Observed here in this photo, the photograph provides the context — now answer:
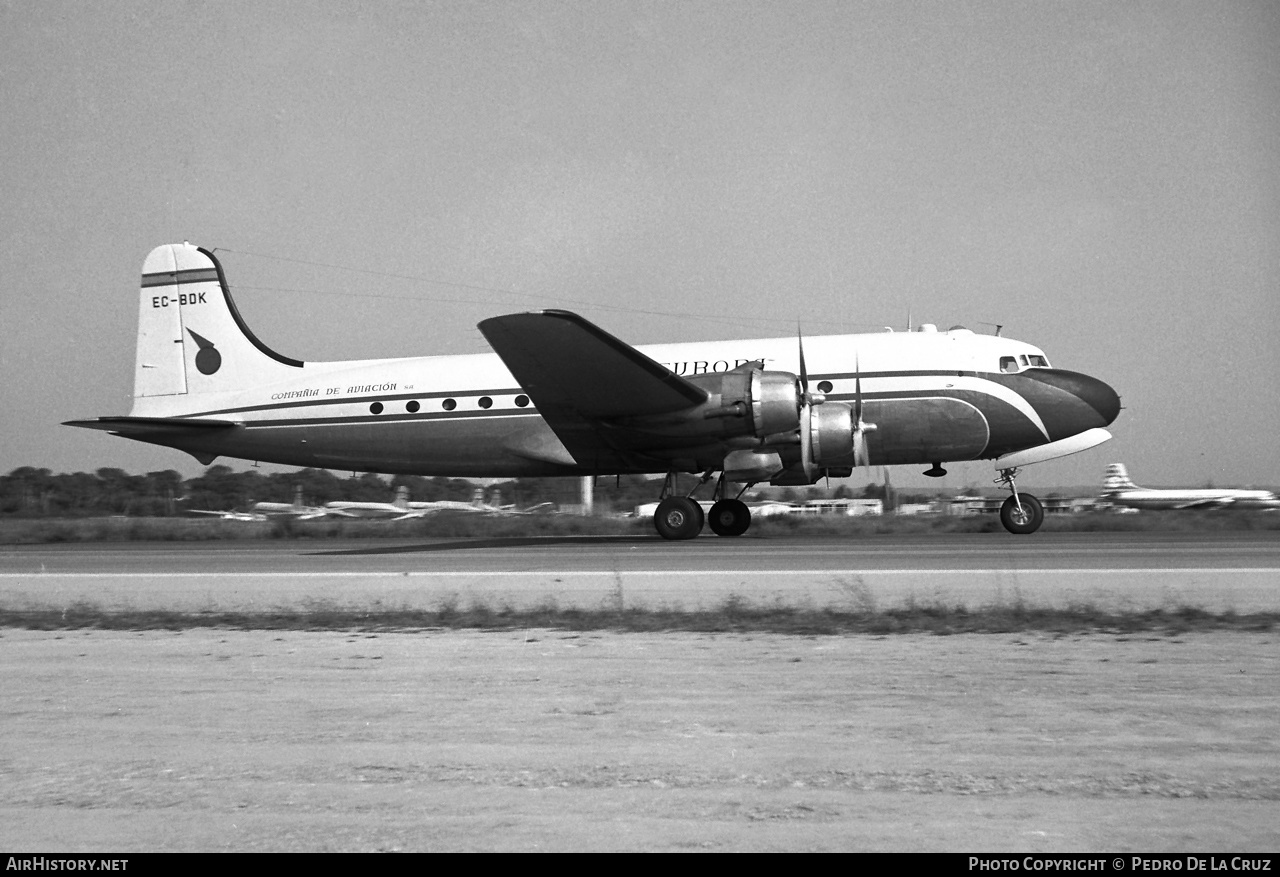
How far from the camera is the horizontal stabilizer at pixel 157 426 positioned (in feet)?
70.4

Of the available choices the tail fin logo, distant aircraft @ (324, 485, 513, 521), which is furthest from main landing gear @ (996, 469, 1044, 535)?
distant aircraft @ (324, 485, 513, 521)

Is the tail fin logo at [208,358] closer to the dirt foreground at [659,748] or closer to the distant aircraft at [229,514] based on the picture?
the distant aircraft at [229,514]

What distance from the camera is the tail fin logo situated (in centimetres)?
2361

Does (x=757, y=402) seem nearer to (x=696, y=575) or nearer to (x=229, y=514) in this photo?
(x=696, y=575)

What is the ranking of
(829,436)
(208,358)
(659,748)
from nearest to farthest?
(659,748)
(829,436)
(208,358)

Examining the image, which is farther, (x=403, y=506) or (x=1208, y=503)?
(x=403, y=506)

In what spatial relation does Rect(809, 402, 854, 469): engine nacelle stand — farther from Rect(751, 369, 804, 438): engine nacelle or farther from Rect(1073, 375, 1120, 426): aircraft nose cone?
Rect(1073, 375, 1120, 426): aircraft nose cone

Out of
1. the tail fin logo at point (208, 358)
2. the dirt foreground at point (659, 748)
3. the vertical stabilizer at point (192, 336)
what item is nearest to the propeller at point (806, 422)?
the dirt foreground at point (659, 748)

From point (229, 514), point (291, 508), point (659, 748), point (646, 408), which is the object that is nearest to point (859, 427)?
point (646, 408)

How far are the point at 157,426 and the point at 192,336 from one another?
9.77 feet

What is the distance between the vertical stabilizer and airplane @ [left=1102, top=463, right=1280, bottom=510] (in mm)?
32756

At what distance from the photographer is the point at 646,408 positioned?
712 inches

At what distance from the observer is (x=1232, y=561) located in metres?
13.1

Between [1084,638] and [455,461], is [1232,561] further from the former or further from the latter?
[455,461]
